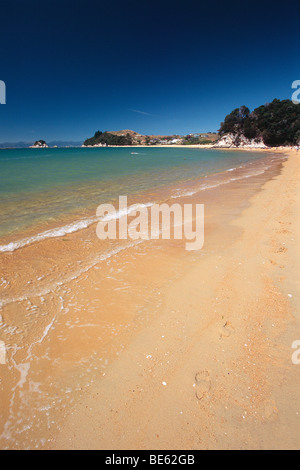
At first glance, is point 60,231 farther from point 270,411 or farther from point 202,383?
point 270,411

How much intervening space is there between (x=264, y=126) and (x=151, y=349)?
4362 inches

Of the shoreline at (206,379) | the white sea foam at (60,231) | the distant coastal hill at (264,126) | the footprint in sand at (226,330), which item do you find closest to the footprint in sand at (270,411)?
the shoreline at (206,379)

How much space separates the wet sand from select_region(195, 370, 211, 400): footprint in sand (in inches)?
0.5

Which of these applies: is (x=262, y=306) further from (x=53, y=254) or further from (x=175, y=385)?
(x=53, y=254)

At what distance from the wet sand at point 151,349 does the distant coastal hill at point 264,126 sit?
9878 cm

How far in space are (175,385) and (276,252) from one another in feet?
14.8

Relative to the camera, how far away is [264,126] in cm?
9094

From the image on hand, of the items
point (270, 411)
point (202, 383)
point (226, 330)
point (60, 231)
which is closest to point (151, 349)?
point (202, 383)

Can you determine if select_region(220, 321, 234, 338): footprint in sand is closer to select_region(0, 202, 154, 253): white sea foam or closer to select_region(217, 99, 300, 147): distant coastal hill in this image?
select_region(0, 202, 154, 253): white sea foam

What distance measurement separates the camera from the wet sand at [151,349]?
7.51 feet

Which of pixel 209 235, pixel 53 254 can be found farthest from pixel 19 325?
pixel 209 235

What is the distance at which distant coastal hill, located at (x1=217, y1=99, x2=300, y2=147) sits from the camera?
8231 centimetres

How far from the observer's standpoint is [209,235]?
716 centimetres
